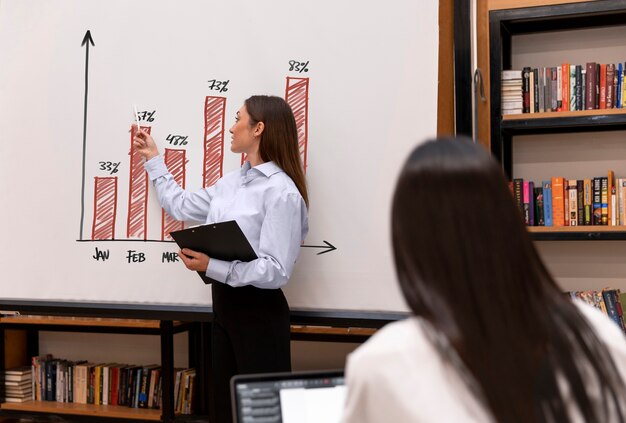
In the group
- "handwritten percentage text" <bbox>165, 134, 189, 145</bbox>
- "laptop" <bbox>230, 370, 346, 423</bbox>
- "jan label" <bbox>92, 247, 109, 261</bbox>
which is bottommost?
"laptop" <bbox>230, 370, 346, 423</bbox>

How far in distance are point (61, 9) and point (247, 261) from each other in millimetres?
1288

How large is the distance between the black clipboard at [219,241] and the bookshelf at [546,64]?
1.42 metres

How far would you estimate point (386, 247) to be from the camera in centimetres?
242

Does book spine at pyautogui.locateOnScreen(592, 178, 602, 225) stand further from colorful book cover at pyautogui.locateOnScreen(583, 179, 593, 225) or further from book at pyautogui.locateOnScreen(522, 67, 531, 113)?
book at pyautogui.locateOnScreen(522, 67, 531, 113)

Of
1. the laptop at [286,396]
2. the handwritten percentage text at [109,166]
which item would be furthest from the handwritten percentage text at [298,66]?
the laptop at [286,396]

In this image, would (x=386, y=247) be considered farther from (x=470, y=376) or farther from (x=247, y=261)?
(x=470, y=376)

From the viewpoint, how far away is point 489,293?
75 cm

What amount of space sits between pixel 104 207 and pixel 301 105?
851mm

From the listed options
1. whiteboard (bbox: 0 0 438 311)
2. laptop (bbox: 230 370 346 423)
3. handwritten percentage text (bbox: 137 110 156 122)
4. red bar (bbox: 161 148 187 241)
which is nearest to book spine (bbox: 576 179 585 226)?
whiteboard (bbox: 0 0 438 311)

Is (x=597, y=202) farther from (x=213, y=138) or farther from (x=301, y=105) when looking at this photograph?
(x=213, y=138)

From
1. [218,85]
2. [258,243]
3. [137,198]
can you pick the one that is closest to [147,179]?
[137,198]

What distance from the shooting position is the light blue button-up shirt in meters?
2.37

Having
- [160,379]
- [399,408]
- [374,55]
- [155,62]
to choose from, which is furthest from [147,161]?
[399,408]

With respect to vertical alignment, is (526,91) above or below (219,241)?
above
